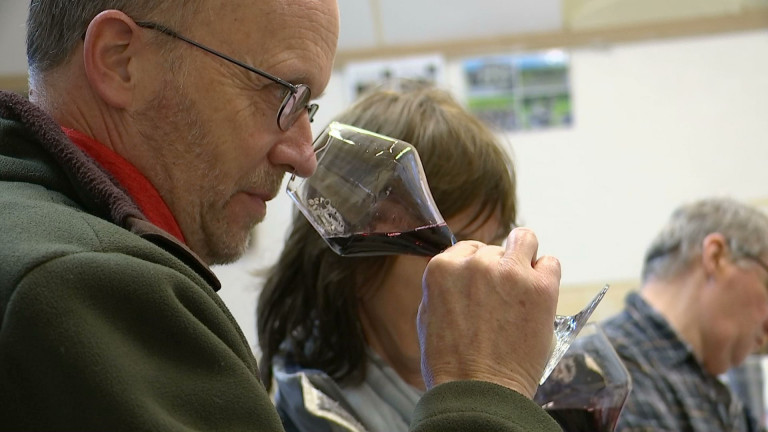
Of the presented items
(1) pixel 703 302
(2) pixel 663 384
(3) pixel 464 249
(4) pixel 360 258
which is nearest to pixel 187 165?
(3) pixel 464 249

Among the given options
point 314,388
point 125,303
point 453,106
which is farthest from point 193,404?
point 453,106

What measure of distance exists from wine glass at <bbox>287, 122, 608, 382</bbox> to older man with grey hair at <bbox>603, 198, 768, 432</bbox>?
4.71 ft

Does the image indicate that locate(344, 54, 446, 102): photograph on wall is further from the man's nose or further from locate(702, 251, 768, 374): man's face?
the man's nose

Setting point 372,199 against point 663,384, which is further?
point 663,384

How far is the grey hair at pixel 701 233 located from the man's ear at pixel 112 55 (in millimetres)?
1942

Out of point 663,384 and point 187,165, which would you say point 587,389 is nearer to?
point 187,165

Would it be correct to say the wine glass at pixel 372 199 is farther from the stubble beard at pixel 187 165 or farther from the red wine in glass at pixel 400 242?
the stubble beard at pixel 187 165

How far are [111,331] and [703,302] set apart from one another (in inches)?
83.3

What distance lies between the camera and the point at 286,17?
0.97 meters

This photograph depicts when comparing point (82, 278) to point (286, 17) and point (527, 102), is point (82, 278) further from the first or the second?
point (527, 102)

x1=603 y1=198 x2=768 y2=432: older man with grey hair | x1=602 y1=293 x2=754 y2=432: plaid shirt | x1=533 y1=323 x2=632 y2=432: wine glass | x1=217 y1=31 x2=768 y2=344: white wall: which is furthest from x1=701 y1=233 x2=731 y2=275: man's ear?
x1=533 y1=323 x2=632 y2=432: wine glass

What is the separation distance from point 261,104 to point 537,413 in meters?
0.41

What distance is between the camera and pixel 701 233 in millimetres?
2555

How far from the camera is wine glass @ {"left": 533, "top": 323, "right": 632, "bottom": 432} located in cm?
109
